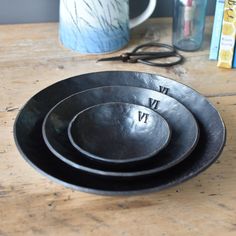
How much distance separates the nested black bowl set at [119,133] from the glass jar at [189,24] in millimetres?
228

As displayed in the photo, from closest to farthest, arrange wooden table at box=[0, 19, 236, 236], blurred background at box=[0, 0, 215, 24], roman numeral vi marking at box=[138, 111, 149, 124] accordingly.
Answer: wooden table at box=[0, 19, 236, 236] → roman numeral vi marking at box=[138, 111, 149, 124] → blurred background at box=[0, 0, 215, 24]

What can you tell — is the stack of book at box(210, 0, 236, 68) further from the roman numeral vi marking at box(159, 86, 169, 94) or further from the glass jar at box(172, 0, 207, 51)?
the roman numeral vi marking at box(159, 86, 169, 94)

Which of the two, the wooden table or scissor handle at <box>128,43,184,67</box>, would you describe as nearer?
the wooden table

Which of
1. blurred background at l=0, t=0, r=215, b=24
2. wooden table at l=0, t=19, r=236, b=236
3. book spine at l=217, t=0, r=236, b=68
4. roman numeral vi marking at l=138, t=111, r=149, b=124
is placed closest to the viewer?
wooden table at l=0, t=19, r=236, b=236

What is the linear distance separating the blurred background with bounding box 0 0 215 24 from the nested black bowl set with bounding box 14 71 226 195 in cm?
35

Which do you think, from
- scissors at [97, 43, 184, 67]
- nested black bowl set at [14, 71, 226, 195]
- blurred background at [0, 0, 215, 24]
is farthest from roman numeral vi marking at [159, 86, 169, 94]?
blurred background at [0, 0, 215, 24]

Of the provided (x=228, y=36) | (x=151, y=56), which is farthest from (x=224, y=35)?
(x=151, y=56)

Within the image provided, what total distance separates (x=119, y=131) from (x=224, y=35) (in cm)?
29

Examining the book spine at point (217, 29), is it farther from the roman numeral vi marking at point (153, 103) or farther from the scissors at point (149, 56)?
the roman numeral vi marking at point (153, 103)

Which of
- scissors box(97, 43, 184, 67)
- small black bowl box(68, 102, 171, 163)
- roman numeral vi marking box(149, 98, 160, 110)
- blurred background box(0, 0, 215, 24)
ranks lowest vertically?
small black bowl box(68, 102, 171, 163)

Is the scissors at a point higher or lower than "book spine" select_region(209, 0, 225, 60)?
lower

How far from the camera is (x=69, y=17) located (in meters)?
0.78

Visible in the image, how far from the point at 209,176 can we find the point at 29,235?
0.23 metres

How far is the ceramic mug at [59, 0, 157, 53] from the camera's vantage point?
2.50 feet
